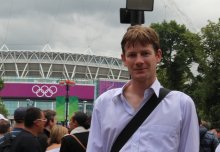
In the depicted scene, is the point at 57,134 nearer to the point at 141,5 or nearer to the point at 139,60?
the point at 141,5

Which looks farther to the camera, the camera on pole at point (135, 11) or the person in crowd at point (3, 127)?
the person in crowd at point (3, 127)

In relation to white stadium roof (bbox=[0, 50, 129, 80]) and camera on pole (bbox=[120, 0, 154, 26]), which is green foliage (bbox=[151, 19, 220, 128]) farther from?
white stadium roof (bbox=[0, 50, 129, 80])

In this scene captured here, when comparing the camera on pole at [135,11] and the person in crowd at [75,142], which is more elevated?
the camera on pole at [135,11]

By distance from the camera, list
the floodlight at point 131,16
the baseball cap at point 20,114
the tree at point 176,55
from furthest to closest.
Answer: the tree at point 176,55 < the floodlight at point 131,16 < the baseball cap at point 20,114

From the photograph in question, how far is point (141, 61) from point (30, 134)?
361 centimetres

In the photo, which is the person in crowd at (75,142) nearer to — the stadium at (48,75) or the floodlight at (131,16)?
the floodlight at (131,16)

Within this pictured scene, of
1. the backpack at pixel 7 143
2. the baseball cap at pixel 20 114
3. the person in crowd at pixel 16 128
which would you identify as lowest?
the backpack at pixel 7 143

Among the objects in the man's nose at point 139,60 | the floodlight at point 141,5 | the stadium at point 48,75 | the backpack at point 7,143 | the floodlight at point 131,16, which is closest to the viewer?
the man's nose at point 139,60

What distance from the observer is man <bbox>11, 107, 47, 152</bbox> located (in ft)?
20.7

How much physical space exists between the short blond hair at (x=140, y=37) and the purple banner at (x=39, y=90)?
387 feet

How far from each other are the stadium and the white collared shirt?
116 m

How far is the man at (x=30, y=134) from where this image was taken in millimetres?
6309


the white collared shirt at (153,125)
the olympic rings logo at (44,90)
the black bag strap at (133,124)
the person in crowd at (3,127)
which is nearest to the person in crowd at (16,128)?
the person in crowd at (3,127)

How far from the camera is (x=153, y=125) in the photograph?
3.16m
